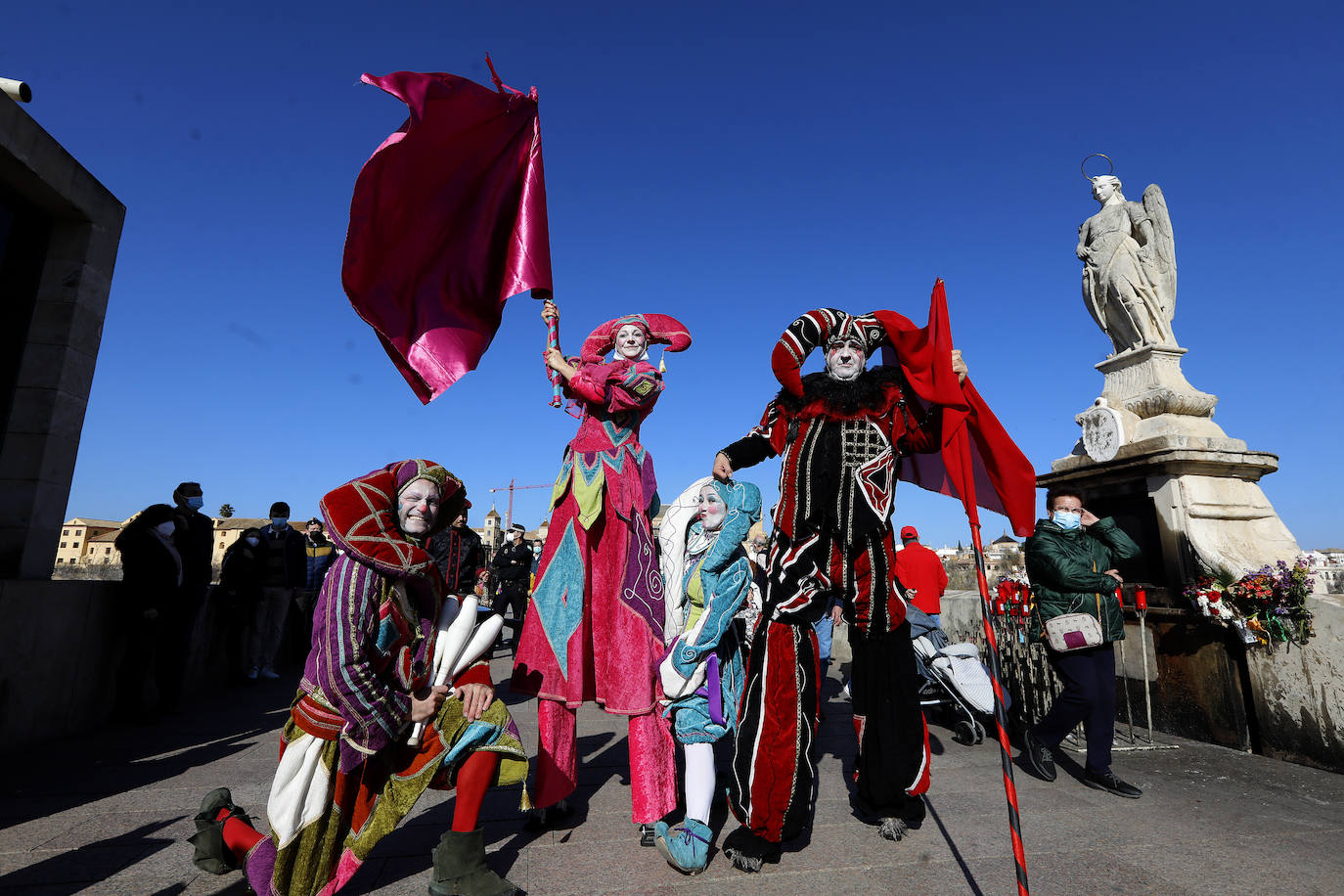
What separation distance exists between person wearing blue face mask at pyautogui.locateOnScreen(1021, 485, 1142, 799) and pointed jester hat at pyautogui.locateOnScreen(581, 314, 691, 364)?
245 centimetres

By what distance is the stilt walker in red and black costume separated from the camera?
2.91 m

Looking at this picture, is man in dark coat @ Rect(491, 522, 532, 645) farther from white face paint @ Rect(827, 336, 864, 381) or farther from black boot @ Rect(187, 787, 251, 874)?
white face paint @ Rect(827, 336, 864, 381)

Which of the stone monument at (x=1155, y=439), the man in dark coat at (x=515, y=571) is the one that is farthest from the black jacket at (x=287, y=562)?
the stone monument at (x=1155, y=439)

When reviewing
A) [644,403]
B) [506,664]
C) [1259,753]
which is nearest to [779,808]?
[644,403]

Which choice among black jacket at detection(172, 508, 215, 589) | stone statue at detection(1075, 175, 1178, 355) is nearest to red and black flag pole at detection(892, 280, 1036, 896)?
stone statue at detection(1075, 175, 1178, 355)

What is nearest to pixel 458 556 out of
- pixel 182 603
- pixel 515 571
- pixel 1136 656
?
pixel 515 571

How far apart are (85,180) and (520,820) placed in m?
5.43

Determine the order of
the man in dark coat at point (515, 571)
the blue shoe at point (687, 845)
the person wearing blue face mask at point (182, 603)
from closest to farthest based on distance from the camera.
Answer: the blue shoe at point (687, 845) < the person wearing blue face mask at point (182, 603) < the man in dark coat at point (515, 571)

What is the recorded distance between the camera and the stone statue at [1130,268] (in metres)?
6.18

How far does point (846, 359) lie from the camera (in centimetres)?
331

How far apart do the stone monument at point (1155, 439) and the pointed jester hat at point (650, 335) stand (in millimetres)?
4164

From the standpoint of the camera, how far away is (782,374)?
11.0 feet

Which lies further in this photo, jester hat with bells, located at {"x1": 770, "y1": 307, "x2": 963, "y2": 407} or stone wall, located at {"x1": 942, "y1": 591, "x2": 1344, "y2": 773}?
stone wall, located at {"x1": 942, "y1": 591, "x2": 1344, "y2": 773}

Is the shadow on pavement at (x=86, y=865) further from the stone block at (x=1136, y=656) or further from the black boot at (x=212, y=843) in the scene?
the stone block at (x=1136, y=656)
